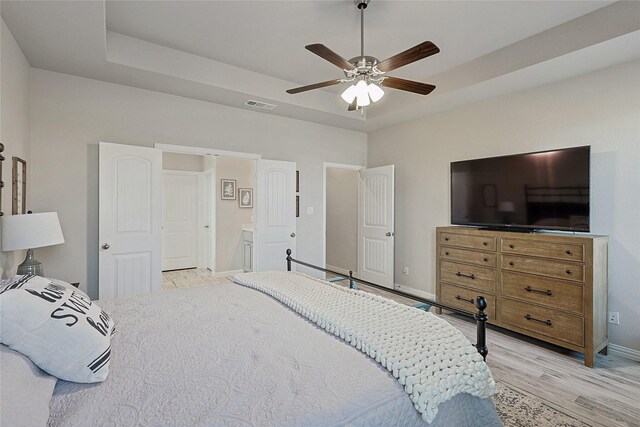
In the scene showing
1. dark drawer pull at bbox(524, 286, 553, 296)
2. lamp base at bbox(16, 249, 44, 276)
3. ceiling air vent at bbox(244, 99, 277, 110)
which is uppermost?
ceiling air vent at bbox(244, 99, 277, 110)

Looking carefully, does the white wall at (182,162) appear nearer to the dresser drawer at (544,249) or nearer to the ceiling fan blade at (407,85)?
the ceiling fan blade at (407,85)

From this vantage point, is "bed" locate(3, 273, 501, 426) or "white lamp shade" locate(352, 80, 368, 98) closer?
"bed" locate(3, 273, 501, 426)

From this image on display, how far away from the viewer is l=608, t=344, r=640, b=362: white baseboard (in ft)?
8.90

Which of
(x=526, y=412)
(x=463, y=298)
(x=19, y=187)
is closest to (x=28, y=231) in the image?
(x=19, y=187)

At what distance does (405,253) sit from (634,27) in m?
3.29

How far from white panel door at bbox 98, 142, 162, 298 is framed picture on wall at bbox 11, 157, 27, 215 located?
55cm

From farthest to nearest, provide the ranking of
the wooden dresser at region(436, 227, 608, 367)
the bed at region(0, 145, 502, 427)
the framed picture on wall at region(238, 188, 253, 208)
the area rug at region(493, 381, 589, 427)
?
1. the framed picture on wall at region(238, 188, 253, 208)
2. the wooden dresser at region(436, 227, 608, 367)
3. the area rug at region(493, 381, 589, 427)
4. the bed at region(0, 145, 502, 427)

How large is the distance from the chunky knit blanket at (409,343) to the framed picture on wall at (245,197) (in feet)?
14.2

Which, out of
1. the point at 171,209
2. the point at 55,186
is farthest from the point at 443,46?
the point at 171,209

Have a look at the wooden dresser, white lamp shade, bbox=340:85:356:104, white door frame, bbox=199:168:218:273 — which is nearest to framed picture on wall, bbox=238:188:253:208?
white door frame, bbox=199:168:218:273

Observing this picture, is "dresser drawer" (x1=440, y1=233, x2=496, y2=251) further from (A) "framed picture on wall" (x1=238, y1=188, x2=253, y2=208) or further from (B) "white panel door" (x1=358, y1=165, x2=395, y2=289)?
(A) "framed picture on wall" (x1=238, y1=188, x2=253, y2=208)

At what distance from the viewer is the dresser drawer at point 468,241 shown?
326 cm

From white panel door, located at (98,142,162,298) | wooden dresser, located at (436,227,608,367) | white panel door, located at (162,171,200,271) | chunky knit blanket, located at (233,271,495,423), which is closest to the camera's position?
chunky knit blanket, located at (233,271,495,423)

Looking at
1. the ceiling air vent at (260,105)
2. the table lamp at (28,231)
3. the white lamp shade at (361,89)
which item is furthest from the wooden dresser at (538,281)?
the table lamp at (28,231)
